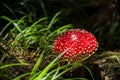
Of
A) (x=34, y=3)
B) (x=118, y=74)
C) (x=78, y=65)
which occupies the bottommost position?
(x=118, y=74)

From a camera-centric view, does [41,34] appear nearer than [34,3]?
Yes

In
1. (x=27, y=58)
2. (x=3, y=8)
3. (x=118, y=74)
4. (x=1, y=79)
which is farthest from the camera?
(x=3, y=8)

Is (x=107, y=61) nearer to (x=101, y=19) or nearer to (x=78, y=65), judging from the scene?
(x=78, y=65)

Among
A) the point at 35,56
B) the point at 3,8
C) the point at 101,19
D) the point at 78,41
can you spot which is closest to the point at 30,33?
the point at 35,56

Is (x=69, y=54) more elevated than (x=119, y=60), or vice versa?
(x=69, y=54)

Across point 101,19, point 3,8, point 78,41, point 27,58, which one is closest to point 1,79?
point 27,58

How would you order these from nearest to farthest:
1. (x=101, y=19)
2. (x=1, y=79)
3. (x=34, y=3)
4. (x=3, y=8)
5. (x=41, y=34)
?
(x=1, y=79), (x=41, y=34), (x=3, y=8), (x=34, y=3), (x=101, y=19)

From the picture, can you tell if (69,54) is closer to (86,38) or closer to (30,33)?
(86,38)
